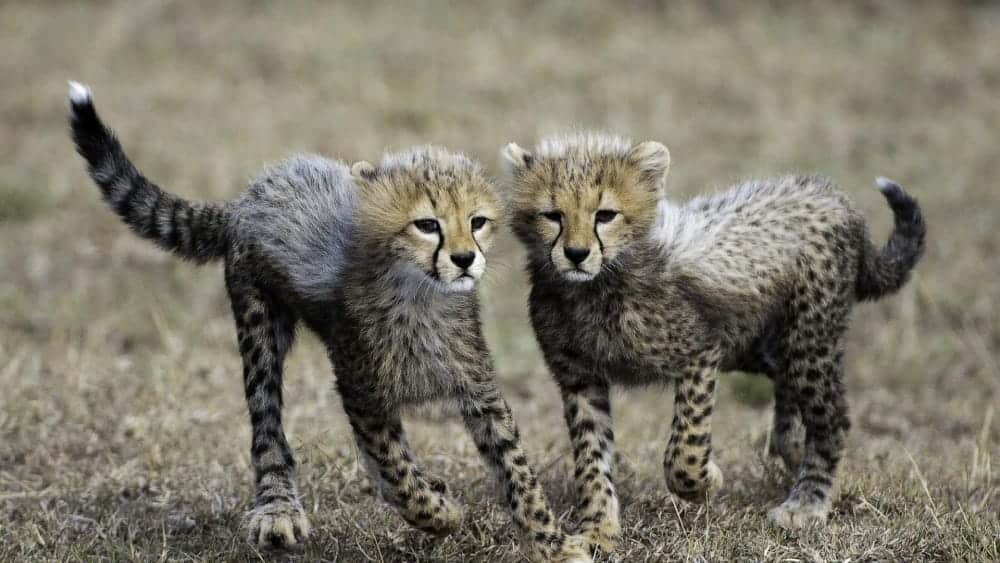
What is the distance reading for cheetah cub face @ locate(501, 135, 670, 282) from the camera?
12.7 ft

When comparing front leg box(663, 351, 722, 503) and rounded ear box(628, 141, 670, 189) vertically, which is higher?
rounded ear box(628, 141, 670, 189)

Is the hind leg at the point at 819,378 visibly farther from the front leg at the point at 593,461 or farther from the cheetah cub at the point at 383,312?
the cheetah cub at the point at 383,312

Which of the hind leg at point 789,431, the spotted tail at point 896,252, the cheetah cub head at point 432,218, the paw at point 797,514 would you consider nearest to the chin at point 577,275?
the cheetah cub head at point 432,218

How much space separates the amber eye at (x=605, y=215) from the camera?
396 cm

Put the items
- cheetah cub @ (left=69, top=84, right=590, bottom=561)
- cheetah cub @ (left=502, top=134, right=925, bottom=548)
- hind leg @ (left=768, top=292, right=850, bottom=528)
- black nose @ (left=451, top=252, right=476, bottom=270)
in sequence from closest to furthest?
black nose @ (left=451, top=252, right=476, bottom=270) → cheetah cub @ (left=69, top=84, right=590, bottom=561) → cheetah cub @ (left=502, top=134, right=925, bottom=548) → hind leg @ (left=768, top=292, right=850, bottom=528)

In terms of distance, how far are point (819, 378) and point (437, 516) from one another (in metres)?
1.59

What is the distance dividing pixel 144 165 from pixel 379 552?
19.8 feet

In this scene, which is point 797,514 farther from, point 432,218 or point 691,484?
Result: point 432,218

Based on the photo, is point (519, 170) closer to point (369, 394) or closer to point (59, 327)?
point (369, 394)

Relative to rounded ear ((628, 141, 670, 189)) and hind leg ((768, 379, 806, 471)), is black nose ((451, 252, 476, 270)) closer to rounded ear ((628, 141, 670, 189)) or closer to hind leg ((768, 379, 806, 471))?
rounded ear ((628, 141, 670, 189))

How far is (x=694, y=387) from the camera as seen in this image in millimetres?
4133

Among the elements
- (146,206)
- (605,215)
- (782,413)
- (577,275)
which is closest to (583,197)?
(605,215)

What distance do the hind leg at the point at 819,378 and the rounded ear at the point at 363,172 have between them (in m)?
1.70

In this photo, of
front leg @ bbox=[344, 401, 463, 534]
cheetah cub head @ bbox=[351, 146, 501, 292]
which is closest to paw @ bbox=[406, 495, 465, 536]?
front leg @ bbox=[344, 401, 463, 534]
